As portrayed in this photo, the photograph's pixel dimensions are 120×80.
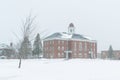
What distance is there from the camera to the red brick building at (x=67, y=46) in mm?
87125

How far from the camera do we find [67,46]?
89.0 metres

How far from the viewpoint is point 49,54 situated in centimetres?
8838

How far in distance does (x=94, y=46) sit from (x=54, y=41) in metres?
14.5

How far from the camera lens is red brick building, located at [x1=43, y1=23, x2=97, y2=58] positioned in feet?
286
